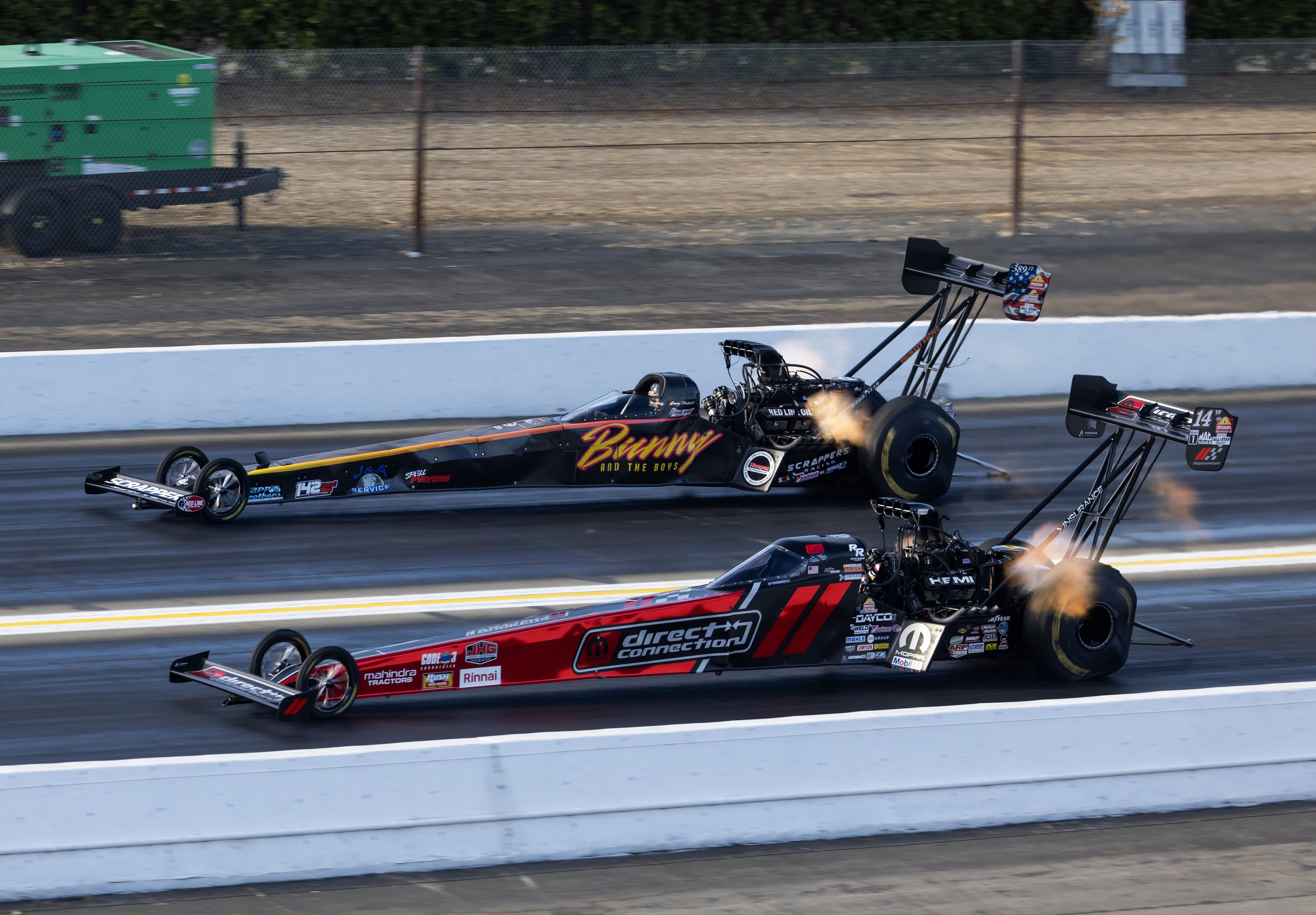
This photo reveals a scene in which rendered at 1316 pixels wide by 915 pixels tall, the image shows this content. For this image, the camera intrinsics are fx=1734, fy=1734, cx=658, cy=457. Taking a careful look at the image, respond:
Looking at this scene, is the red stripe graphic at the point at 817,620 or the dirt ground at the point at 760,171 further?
the dirt ground at the point at 760,171

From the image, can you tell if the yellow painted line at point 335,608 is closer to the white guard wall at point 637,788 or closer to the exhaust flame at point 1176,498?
the white guard wall at point 637,788

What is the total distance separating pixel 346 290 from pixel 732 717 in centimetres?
1099

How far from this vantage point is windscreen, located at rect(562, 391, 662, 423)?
41.2 feet

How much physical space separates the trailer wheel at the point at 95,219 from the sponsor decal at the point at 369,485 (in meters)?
8.45

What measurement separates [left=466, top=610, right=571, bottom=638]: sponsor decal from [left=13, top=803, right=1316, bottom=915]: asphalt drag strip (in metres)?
1.69

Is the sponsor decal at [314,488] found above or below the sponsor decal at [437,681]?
above

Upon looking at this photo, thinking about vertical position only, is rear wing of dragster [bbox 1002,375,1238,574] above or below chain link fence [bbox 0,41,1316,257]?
below

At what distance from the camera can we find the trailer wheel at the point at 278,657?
8.55 m

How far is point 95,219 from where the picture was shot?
750 inches

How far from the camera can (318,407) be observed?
15.0 m

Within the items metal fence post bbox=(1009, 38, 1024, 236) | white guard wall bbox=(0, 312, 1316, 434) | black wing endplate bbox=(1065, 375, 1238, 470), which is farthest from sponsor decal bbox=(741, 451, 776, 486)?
metal fence post bbox=(1009, 38, 1024, 236)

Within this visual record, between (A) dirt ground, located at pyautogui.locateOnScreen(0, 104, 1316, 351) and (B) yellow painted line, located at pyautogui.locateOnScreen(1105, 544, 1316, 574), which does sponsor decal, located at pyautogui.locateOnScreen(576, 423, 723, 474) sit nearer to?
(B) yellow painted line, located at pyautogui.locateOnScreen(1105, 544, 1316, 574)

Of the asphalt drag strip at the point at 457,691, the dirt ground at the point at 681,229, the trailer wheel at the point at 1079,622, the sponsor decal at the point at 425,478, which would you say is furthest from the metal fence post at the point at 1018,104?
the trailer wheel at the point at 1079,622

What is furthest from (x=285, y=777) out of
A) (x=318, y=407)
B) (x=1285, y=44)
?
(x=1285, y=44)
